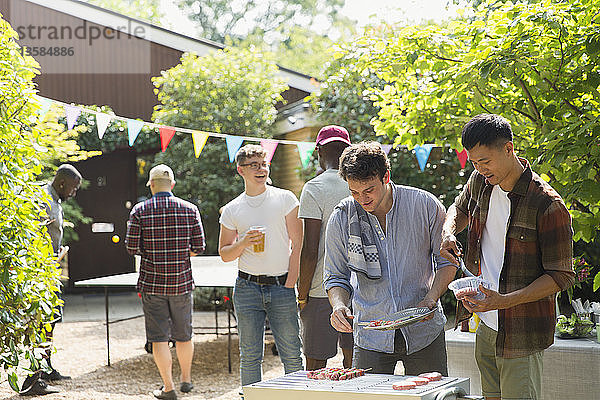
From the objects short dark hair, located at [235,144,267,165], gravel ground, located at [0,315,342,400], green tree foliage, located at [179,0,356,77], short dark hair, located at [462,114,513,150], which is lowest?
gravel ground, located at [0,315,342,400]

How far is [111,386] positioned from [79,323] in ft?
13.7

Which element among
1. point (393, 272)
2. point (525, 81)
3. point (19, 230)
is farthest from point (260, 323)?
point (525, 81)

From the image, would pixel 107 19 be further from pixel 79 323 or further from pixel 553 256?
pixel 553 256

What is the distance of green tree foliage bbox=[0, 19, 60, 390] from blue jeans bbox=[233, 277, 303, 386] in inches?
54.2

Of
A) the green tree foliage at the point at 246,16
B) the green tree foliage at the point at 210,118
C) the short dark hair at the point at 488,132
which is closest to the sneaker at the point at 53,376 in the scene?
the short dark hair at the point at 488,132

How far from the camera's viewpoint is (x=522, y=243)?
263 cm

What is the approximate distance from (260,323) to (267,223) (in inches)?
24.9

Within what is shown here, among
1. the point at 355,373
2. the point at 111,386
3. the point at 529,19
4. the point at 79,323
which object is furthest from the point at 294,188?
the point at 355,373

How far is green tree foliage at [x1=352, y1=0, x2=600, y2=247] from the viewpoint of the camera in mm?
3631

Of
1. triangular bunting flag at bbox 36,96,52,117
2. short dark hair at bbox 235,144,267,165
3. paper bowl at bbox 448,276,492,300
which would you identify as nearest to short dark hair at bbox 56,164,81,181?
triangular bunting flag at bbox 36,96,52,117

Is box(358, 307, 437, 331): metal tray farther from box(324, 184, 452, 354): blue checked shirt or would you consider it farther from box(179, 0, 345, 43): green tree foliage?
box(179, 0, 345, 43): green tree foliage

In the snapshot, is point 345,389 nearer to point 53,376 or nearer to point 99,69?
point 53,376

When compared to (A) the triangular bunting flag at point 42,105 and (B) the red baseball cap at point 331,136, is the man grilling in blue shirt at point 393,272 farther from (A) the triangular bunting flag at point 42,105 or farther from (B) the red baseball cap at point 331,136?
(A) the triangular bunting flag at point 42,105

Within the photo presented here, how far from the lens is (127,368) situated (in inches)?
289
